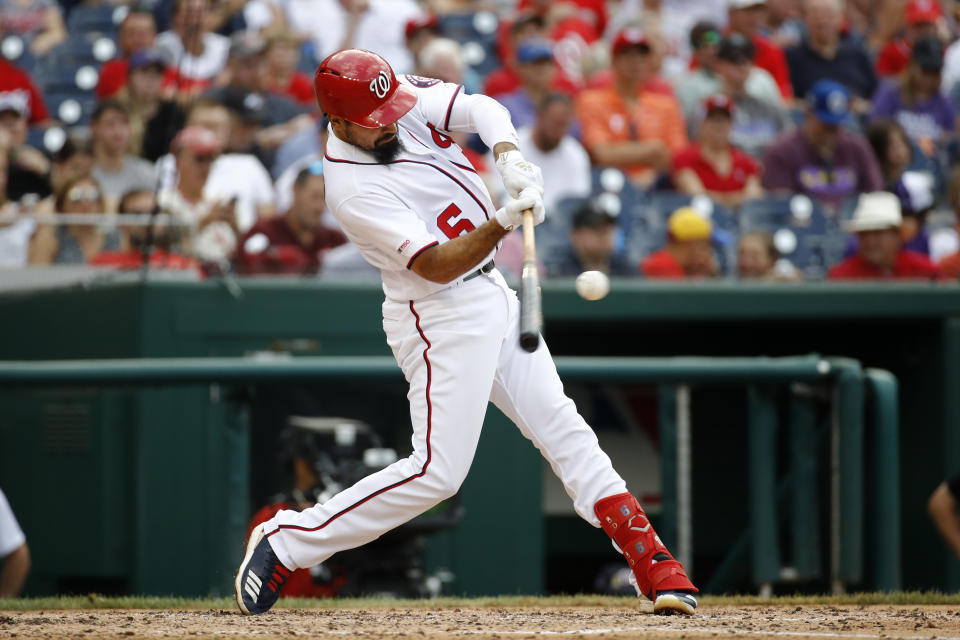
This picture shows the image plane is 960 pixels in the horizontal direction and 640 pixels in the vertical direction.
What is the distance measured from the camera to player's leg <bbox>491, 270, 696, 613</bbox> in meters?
3.70

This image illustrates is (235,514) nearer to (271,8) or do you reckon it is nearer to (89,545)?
(89,545)

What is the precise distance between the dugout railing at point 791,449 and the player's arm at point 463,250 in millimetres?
1808

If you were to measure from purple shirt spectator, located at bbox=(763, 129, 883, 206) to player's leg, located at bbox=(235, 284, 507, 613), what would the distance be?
14.1 ft

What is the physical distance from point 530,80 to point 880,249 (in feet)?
7.67

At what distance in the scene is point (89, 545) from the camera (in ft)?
18.3

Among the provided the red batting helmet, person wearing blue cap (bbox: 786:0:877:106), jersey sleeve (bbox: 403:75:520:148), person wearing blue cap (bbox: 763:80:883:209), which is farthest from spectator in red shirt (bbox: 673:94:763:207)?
the red batting helmet

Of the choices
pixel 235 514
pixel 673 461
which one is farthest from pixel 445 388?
pixel 673 461

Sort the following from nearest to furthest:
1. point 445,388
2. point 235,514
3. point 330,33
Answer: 1. point 445,388
2. point 235,514
3. point 330,33

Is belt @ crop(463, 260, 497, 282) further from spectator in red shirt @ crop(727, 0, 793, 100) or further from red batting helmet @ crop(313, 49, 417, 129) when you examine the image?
spectator in red shirt @ crop(727, 0, 793, 100)

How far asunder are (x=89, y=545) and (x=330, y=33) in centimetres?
438

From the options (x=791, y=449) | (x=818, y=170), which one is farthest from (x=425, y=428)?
(x=818, y=170)

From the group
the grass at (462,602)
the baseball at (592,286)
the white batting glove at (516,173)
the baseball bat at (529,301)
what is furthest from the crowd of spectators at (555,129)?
the baseball at (592,286)

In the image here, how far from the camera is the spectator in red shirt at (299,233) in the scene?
622 cm

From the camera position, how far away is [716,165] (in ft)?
25.4
